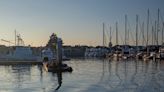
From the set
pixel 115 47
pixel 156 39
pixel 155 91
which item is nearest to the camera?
pixel 155 91

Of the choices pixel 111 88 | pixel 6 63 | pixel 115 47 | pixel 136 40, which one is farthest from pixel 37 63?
pixel 115 47

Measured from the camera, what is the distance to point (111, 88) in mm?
38844

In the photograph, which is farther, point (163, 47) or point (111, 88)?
point (163, 47)

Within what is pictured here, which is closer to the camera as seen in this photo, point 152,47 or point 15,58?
point 15,58

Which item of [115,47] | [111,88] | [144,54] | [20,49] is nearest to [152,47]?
[144,54]

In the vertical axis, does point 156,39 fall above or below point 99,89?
above

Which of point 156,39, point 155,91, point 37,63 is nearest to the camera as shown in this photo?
point 155,91

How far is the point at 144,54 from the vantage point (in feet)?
413

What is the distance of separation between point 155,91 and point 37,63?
6127 cm

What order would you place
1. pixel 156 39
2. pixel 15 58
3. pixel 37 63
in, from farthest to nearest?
1. pixel 156 39
2. pixel 15 58
3. pixel 37 63

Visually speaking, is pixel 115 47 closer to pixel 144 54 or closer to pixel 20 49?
pixel 144 54

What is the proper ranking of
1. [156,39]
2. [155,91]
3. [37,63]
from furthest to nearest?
[156,39] < [37,63] < [155,91]

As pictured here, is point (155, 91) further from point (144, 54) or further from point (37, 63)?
point (144, 54)

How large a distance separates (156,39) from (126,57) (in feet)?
51.2
